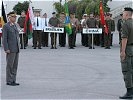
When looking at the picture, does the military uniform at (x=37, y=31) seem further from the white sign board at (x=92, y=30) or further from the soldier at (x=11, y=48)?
the soldier at (x=11, y=48)

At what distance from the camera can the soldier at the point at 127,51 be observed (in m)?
9.55

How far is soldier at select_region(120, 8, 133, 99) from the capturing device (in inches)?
376

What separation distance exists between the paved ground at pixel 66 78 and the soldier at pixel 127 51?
0.46 meters

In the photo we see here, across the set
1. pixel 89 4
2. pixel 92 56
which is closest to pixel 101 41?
pixel 92 56

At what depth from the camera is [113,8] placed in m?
62.3

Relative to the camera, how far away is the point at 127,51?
380 inches

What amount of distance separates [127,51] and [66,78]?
3.23 m

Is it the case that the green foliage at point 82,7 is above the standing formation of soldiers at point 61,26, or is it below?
above

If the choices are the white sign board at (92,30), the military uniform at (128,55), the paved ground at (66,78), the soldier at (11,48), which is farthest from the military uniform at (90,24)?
the military uniform at (128,55)

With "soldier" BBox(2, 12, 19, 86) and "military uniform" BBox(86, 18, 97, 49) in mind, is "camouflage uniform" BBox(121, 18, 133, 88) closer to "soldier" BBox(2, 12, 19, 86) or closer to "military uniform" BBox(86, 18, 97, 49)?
"soldier" BBox(2, 12, 19, 86)

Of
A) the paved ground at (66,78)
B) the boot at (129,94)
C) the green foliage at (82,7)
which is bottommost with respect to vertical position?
the paved ground at (66,78)

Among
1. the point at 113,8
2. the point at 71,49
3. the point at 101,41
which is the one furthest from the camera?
the point at 113,8

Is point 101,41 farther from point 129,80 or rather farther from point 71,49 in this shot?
point 129,80

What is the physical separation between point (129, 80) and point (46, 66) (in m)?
6.02
